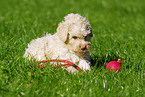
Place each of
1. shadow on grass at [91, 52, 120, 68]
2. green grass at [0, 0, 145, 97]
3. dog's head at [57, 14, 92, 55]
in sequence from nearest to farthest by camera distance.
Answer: green grass at [0, 0, 145, 97]
dog's head at [57, 14, 92, 55]
shadow on grass at [91, 52, 120, 68]

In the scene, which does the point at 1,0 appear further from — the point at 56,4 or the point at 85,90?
the point at 85,90

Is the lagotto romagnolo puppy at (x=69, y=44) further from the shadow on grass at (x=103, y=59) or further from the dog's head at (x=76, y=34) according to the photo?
the shadow on grass at (x=103, y=59)

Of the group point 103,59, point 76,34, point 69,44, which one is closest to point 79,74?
point 69,44

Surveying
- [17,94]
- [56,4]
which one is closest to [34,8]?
[56,4]

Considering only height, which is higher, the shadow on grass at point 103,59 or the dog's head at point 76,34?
the dog's head at point 76,34

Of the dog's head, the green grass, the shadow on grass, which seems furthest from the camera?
the shadow on grass

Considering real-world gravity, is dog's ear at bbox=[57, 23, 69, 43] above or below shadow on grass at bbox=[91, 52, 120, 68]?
above

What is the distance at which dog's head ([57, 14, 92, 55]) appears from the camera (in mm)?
4402

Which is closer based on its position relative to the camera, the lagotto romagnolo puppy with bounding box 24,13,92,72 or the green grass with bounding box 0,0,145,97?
the green grass with bounding box 0,0,145,97

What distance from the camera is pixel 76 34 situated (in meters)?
4.42

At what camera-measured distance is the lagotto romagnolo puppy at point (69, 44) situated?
443cm

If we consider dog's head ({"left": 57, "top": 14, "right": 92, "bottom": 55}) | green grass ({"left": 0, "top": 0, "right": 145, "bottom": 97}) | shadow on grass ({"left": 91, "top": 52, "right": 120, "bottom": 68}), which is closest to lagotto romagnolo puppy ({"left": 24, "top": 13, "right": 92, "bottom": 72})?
dog's head ({"left": 57, "top": 14, "right": 92, "bottom": 55})

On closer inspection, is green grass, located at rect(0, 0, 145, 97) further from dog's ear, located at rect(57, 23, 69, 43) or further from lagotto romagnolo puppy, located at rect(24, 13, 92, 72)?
dog's ear, located at rect(57, 23, 69, 43)

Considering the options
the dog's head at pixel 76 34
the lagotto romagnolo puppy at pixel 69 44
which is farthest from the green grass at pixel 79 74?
the dog's head at pixel 76 34
